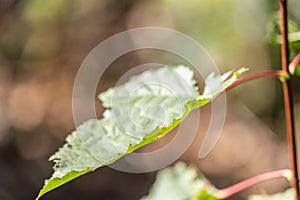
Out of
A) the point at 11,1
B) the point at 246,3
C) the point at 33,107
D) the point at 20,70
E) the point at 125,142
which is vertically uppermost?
the point at 11,1

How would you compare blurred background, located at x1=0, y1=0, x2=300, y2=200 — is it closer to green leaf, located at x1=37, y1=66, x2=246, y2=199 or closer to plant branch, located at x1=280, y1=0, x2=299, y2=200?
green leaf, located at x1=37, y1=66, x2=246, y2=199

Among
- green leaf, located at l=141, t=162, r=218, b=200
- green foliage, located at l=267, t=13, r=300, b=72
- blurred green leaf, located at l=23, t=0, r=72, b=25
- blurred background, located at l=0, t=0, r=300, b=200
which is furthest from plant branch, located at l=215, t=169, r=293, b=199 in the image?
blurred green leaf, located at l=23, t=0, r=72, b=25

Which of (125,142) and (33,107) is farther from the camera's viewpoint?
(33,107)

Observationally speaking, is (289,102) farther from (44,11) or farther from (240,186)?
(44,11)

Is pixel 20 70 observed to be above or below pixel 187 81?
above

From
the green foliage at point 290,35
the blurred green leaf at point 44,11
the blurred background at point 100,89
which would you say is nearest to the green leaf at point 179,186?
the green foliage at point 290,35

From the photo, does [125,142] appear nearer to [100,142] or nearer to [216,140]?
[100,142]

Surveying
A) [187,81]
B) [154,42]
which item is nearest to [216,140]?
[154,42]

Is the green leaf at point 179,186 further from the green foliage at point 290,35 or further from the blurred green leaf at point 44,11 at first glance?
the blurred green leaf at point 44,11
